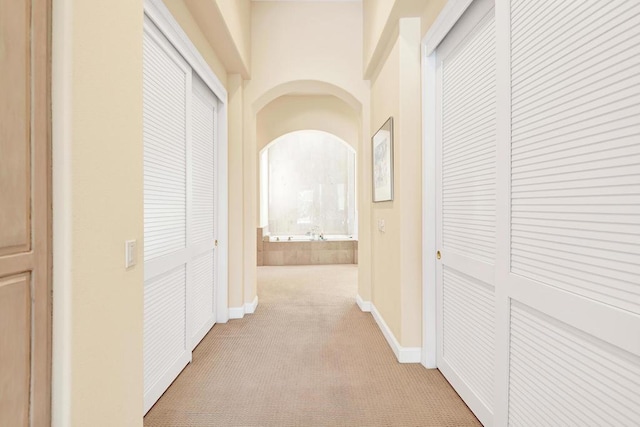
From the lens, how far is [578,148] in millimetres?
1156

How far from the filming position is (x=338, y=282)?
5.44 metres

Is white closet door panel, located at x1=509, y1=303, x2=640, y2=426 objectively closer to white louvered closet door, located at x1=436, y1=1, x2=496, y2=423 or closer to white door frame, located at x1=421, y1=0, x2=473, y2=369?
white louvered closet door, located at x1=436, y1=1, x2=496, y2=423

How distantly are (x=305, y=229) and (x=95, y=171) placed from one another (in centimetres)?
711

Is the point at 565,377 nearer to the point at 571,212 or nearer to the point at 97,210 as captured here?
the point at 571,212

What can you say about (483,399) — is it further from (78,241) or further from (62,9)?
(62,9)

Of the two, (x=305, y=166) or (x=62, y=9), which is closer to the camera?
(x=62, y=9)

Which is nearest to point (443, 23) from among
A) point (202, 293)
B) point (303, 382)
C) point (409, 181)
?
point (409, 181)

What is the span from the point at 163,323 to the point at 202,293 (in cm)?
88

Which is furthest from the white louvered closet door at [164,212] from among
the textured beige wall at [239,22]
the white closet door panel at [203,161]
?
the textured beige wall at [239,22]

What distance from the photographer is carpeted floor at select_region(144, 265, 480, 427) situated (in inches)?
76.0

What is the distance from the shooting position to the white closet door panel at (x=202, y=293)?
287cm

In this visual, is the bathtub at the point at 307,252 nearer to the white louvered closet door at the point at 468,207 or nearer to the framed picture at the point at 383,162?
the framed picture at the point at 383,162
